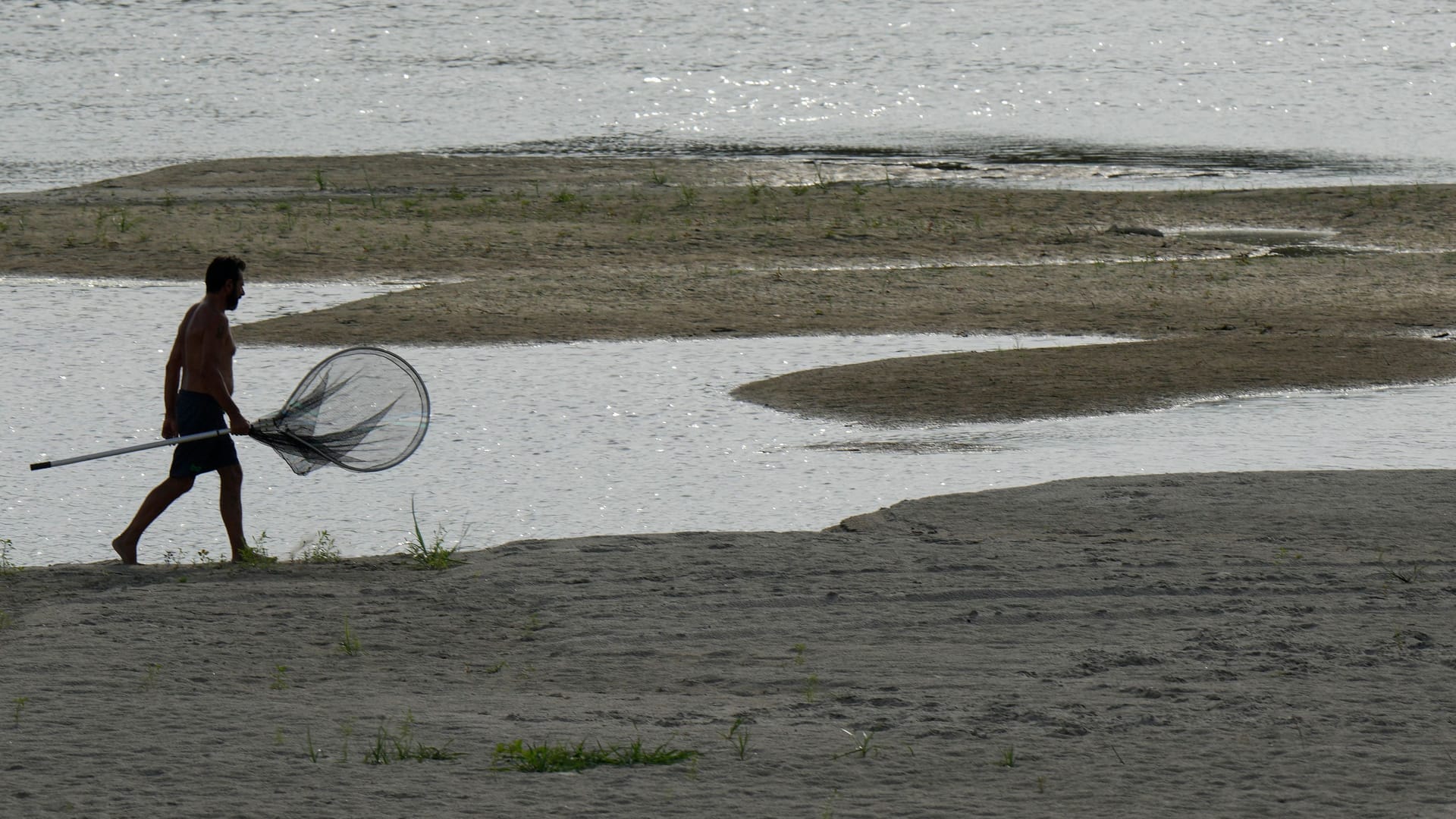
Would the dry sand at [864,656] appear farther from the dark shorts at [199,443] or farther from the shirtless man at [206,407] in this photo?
the dark shorts at [199,443]

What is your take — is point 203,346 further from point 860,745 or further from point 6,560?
point 860,745

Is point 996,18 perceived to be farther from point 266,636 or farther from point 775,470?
point 266,636

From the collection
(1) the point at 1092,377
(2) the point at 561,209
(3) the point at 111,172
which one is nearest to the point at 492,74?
(3) the point at 111,172

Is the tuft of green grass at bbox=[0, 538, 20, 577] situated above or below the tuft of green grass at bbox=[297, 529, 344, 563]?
above

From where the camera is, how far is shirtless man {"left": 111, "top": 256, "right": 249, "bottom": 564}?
26.7ft

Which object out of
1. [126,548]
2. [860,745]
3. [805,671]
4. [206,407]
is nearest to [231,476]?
[206,407]

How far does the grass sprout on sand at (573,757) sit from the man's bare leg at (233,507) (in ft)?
10.1

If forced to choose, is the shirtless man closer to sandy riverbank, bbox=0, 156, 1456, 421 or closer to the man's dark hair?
the man's dark hair

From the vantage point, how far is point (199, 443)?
8.31m

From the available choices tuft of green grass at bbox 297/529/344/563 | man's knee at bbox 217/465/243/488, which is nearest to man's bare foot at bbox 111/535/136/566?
man's knee at bbox 217/465/243/488

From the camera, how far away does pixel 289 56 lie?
1666 inches

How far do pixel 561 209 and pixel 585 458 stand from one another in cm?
1165

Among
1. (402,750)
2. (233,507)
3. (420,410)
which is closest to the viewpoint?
(402,750)

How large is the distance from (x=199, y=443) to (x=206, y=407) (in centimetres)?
16
